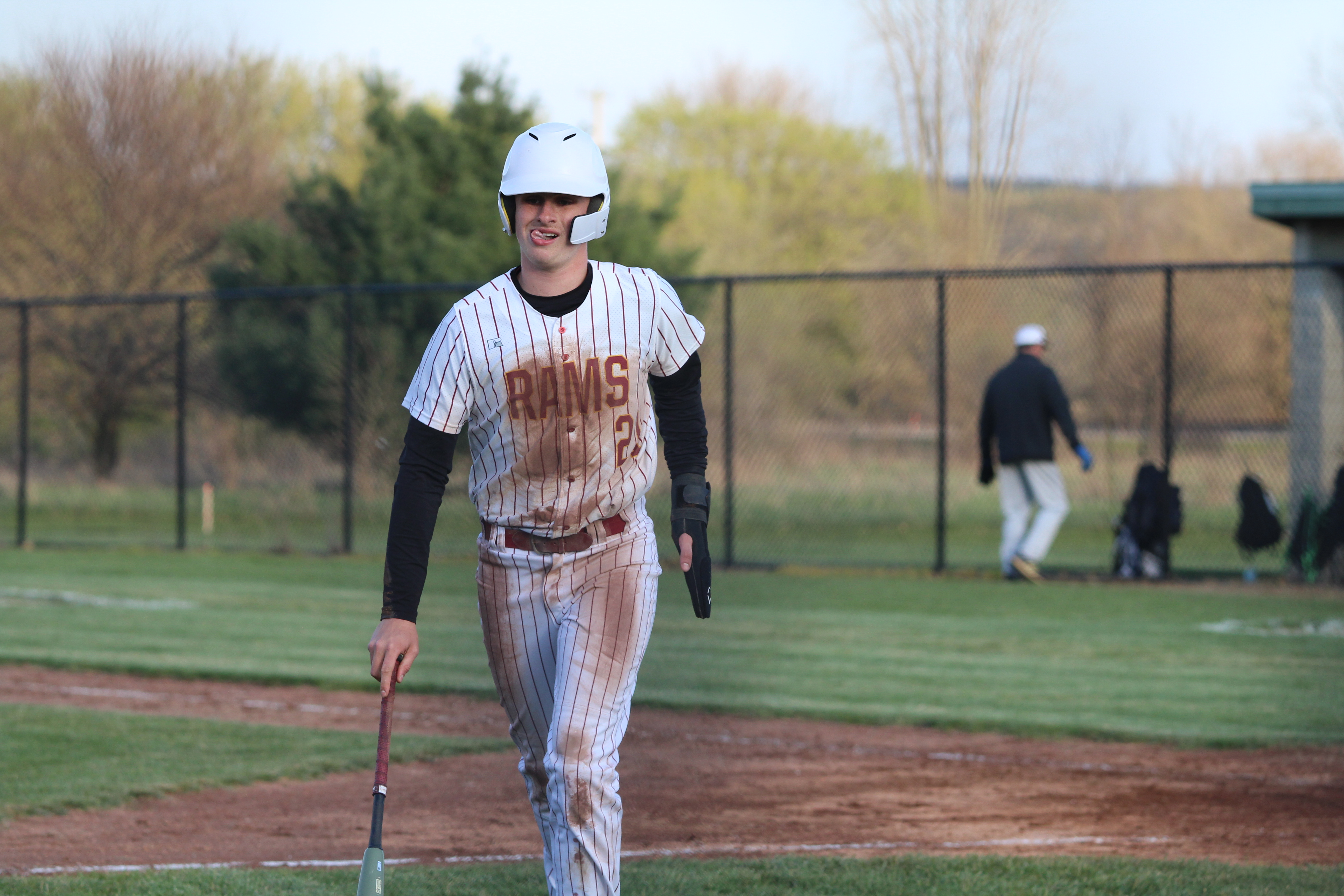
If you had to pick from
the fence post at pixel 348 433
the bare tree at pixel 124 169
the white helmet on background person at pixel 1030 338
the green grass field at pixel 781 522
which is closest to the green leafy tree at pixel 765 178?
the bare tree at pixel 124 169

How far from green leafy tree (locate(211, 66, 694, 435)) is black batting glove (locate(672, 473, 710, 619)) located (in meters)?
18.2

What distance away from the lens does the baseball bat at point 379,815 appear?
344 cm

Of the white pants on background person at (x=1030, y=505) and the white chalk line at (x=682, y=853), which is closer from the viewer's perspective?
the white chalk line at (x=682, y=853)

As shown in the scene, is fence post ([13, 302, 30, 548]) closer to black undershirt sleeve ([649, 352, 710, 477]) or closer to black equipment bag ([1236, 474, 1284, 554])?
black equipment bag ([1236, 474, 1284, 554])

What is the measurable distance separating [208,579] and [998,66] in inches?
979

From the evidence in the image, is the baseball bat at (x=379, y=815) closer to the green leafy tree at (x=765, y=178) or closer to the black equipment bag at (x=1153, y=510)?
the black equipment bag at (x=1153, y=510)

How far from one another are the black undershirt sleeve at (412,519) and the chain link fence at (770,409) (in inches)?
433

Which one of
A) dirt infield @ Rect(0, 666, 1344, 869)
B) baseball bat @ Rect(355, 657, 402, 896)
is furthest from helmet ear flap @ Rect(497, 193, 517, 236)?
dirt infield @ Rect(0, 666, 1344, 869)

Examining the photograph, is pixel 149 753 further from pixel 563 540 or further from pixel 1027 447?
pixel 1027 447

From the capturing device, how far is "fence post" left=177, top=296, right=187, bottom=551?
58.5 feet

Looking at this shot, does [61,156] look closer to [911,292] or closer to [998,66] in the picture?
[911,292]

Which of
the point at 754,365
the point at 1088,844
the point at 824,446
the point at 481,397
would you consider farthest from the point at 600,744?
the point at 754,365

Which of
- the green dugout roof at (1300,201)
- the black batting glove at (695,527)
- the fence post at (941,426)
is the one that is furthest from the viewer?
the fence post at (941,426)

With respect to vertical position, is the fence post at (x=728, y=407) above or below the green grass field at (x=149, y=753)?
above
